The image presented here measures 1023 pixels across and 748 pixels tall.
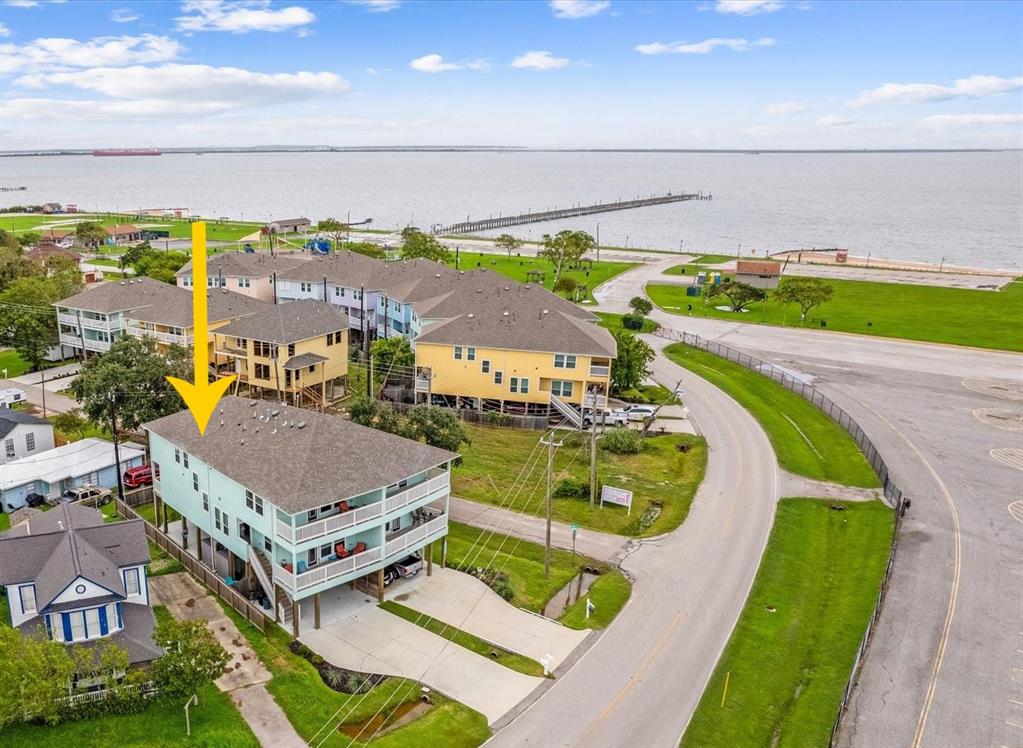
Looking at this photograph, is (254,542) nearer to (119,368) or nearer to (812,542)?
(119,368)

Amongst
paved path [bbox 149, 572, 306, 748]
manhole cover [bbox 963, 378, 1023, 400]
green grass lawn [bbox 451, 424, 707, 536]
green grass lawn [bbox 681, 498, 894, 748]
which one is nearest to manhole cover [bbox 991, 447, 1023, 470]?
green grass lawn [bbox 681, 498, 894, 748]

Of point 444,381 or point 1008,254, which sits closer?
point 444,381

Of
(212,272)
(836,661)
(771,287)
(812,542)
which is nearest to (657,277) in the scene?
(771,287)

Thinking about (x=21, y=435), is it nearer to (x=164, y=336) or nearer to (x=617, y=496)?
(x=164, y=336)

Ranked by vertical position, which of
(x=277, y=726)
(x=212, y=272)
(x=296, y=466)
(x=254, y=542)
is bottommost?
(x=277, y=726)

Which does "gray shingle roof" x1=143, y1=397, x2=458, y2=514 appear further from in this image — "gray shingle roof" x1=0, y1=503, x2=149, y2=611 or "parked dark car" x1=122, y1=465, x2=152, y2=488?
"parked dark car" x1=122, y1=465, x2=152, y2=488

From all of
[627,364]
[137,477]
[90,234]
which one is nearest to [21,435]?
[137,477]

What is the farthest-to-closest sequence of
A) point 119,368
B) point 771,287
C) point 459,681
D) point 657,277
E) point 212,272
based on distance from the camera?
point 657,277
point 771,287
point 212,272
point 119,368
point 459,681

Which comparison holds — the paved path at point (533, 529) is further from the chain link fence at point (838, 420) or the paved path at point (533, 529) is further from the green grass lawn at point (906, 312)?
the green grass lawn at point (906, 312)
